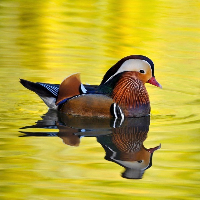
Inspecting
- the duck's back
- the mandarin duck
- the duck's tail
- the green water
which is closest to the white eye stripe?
the mandarin duck

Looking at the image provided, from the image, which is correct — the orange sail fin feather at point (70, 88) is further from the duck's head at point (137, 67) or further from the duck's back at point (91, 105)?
the duck's head at point (137, 67)

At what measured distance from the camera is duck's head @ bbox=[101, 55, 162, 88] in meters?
9.83

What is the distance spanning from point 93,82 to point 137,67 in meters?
1.75

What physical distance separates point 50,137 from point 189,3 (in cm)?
1263

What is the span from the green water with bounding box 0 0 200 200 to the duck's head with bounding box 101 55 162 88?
20.2 inches

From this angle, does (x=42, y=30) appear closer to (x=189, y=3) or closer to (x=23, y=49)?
(x=23, y=49)

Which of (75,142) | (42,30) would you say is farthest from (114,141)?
(42,30)

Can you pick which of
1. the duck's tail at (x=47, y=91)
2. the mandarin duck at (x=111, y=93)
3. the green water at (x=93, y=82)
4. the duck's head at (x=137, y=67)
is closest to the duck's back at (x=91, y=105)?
the mandarin duck at (x=111, y=93)

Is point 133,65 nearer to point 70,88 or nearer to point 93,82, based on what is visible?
point 70,88

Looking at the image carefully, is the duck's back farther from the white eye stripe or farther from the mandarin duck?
the white eye stripe

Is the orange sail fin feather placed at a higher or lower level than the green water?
higher

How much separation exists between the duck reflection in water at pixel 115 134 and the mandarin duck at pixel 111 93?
0.35 ft

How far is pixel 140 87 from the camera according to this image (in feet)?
32.9

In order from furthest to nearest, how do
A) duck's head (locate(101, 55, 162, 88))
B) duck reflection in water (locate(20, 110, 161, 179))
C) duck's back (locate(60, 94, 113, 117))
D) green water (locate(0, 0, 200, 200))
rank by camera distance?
duck's head (locate(101, 55, 162, 88)) → duck's back (locate(60, 94, 113, 117)) → duck reflection in water (locate(20, 110, 161, 179)) → green water (locate(0, 0, 200, 200))
